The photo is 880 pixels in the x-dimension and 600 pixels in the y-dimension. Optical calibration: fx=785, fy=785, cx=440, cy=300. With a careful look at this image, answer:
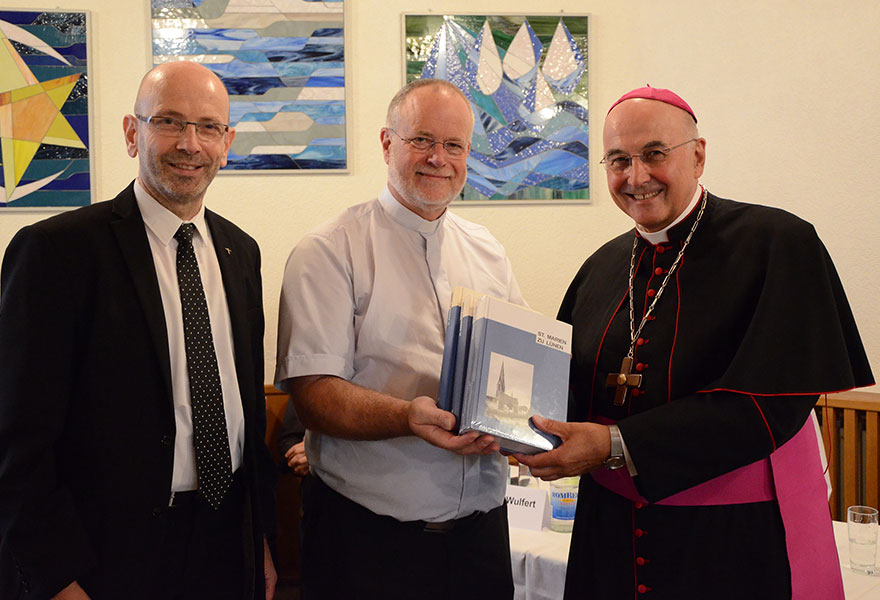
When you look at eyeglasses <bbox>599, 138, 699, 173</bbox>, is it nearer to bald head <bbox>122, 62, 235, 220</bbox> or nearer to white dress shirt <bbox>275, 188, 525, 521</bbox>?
white dress shirt <bbox>275, 188, 525, 521</bbox>

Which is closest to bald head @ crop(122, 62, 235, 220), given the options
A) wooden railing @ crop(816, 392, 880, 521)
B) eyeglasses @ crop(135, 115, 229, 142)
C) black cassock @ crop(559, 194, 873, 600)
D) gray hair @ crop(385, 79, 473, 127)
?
eyeglasses @ crop(135, 115, 229, 142)

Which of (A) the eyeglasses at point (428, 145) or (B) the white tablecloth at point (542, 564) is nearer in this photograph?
(A) the eyeglasses at point (428, 145)

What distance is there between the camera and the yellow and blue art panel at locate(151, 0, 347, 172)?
378cm

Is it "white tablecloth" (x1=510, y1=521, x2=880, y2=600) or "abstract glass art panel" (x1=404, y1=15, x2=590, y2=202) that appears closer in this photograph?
"white tablecloth" (x1=510, y1=521, x2=880, y2=600)

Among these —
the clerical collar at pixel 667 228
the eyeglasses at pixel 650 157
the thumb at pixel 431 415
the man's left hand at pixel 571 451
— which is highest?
the eyeglasses at pixel 650 157

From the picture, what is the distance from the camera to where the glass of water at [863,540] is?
2.11m

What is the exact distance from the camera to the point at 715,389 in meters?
1.70

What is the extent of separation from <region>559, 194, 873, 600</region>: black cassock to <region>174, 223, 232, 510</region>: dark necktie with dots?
899mm

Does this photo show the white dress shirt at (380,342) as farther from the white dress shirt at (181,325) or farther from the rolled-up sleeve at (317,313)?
the white dress shirt at (181,325)

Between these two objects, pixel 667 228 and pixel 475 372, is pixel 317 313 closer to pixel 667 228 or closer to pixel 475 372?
pixel 475 372

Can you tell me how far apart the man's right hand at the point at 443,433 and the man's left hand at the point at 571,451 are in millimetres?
102

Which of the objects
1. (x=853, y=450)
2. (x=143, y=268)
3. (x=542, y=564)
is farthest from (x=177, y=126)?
(x=853, y=450)

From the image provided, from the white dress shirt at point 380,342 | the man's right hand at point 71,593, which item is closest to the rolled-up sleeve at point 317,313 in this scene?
the white dress shirt at point 380,342

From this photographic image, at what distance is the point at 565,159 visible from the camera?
13.0 ft
